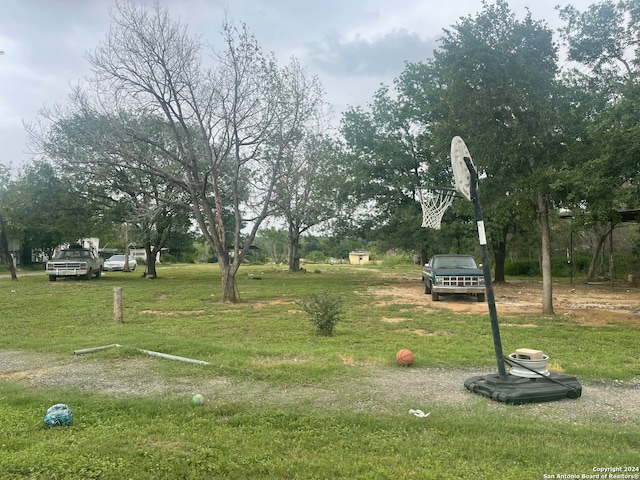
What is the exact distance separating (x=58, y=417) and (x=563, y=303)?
1646 cm

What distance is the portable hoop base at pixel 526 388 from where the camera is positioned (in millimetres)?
5371

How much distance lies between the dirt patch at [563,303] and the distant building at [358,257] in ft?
167

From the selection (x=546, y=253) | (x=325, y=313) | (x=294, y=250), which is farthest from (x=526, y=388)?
(x=294, y=250)

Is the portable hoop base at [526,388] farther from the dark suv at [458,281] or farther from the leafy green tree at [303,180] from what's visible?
the leafy green tree at [303,180]

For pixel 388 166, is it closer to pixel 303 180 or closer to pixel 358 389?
pixel 303 180

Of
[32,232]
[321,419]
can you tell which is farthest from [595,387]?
[32,232]

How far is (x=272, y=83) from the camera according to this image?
17859 mm

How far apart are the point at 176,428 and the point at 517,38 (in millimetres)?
13001

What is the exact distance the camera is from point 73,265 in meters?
29.2

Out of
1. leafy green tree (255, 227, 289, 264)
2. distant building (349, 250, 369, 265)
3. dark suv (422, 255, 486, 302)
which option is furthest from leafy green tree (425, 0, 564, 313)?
leafy green tree (255, 227, 289, 264)

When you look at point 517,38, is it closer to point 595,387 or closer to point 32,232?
point 595,387

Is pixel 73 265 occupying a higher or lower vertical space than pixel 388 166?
lower

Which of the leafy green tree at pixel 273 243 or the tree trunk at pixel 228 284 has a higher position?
the leafy green tree at pixel 273 243

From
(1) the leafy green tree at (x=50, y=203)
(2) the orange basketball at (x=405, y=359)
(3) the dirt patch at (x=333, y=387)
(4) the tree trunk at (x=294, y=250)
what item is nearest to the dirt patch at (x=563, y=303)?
(2) the orange basketball at (x=405, y=359)
